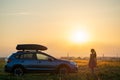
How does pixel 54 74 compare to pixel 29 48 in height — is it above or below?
below

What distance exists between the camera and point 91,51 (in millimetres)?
27094

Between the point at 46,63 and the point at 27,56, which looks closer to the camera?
the point at 46,63

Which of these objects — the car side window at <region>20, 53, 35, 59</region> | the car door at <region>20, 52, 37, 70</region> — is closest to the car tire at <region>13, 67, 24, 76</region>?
the car door at <region>20, 52, 37, 70</region>

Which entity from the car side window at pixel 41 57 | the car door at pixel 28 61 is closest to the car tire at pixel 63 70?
the car side window at pixel 41 57

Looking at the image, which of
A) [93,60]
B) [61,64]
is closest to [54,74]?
[61,64]

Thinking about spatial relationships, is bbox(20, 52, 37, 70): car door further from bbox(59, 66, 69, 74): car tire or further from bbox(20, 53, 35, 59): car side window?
bbox(59, 66, 69, 74): car tire

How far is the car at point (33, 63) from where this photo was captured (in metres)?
25.8

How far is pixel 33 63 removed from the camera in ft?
84.8

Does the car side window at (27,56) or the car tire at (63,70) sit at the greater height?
the car side window at (27,56)

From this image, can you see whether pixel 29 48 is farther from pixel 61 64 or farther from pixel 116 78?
Result: pixel 116 78

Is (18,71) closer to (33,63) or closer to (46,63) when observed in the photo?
(33,63)

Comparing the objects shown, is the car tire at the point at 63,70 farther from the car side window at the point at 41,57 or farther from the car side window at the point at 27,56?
the car side window at the point at 27,56

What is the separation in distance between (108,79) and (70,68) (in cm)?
373

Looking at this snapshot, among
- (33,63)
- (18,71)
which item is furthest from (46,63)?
(18,71)
